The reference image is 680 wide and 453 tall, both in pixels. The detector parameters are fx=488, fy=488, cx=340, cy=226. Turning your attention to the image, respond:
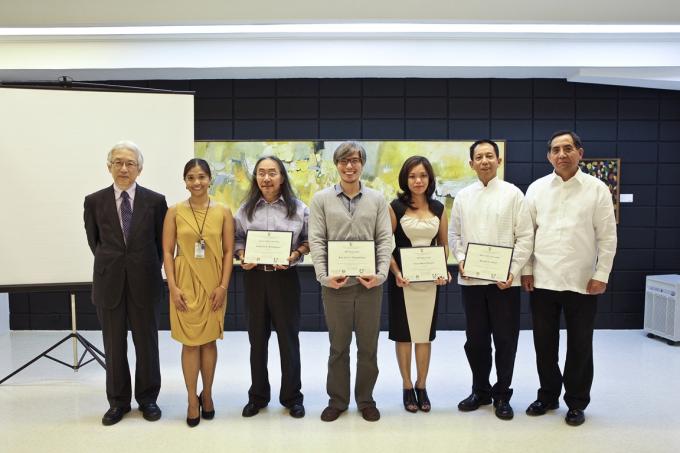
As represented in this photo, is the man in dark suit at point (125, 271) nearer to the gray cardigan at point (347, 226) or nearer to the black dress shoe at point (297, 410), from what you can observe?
the black dress shoe at point (297, 410)

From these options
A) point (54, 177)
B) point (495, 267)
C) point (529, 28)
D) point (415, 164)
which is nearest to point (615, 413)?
point (495, 267)

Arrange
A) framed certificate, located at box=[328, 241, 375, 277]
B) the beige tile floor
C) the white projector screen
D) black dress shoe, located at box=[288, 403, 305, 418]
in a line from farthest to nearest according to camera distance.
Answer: the white projector screen → black dress shoe, located at box=[288, 403, 305, 418] → framed certificate, located at box=[328, 241, 375, 277] → the beige tile floor

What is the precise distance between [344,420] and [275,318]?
2.51 feet

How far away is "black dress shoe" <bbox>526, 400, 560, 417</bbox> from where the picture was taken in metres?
3.09

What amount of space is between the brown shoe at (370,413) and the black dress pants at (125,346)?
1.34m

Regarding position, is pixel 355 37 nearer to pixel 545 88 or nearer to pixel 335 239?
pixel 545 88

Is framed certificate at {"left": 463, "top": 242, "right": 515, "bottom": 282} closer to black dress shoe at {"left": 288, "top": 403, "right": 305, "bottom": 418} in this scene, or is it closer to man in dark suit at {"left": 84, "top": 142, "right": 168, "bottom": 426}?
black dress shoe at {"left": 288, "top": 403, "right": 305, "bottom": 418}

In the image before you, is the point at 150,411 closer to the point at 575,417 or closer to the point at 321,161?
the point at 575,417

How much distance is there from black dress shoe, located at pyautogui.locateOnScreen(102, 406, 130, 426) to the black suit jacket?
662 mm

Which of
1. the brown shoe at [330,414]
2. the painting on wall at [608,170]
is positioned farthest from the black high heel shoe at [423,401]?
the painting on wall at [608,170]

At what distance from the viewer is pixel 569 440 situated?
110 inches

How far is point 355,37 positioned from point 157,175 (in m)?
2.25

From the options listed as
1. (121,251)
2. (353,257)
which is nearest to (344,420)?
(353,257)

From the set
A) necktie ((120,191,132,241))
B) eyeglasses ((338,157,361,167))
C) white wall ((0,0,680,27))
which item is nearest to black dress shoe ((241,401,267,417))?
necktie ((120,191,132,241))
